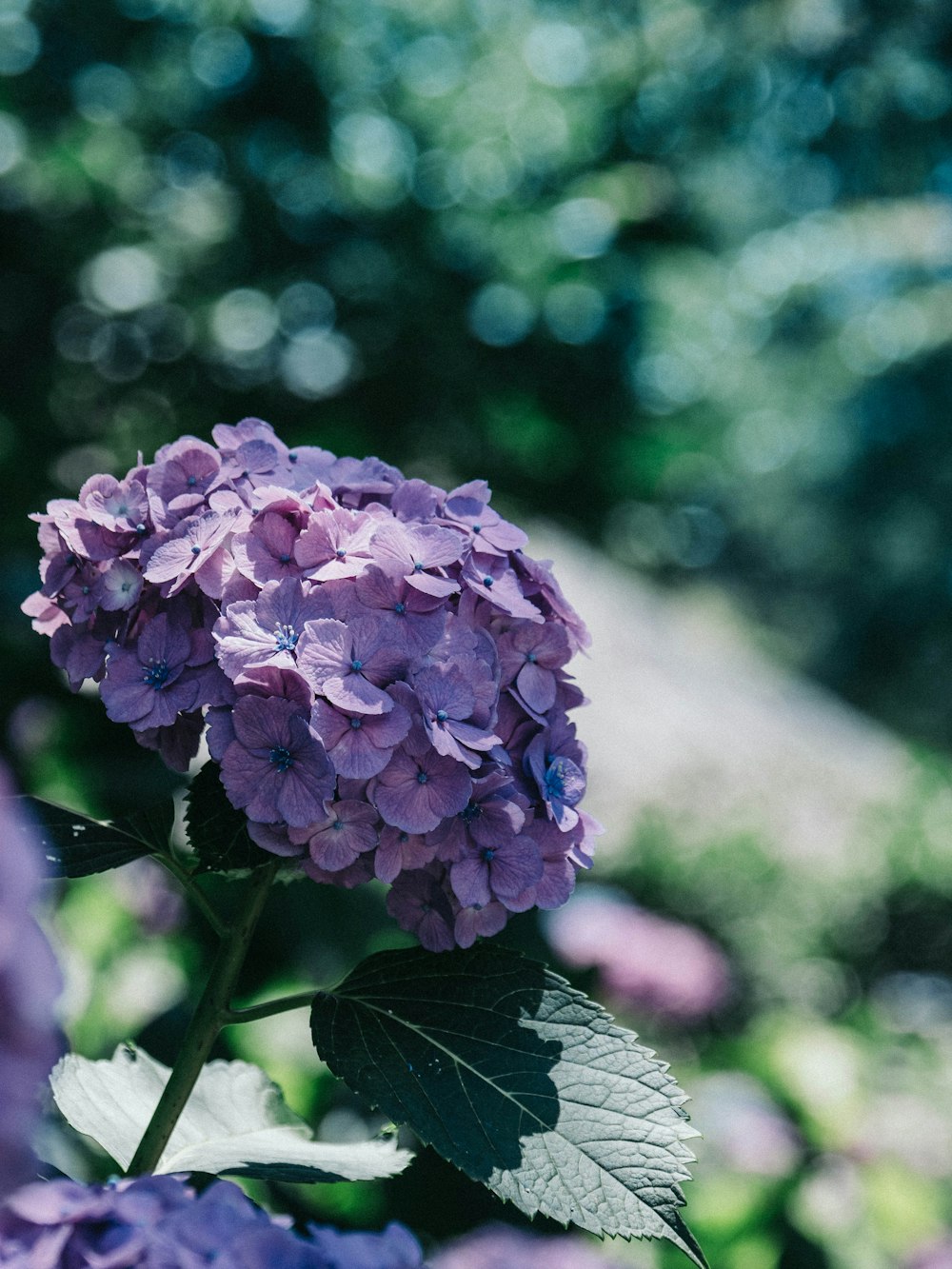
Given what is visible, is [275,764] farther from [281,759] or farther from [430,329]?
[430,329]

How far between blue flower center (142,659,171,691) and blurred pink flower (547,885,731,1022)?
2.64 metres

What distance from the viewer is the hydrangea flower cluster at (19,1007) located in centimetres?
47

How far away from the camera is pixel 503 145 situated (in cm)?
346

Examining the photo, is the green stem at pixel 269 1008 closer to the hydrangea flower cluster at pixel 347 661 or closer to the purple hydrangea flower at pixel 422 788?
the hydrangea flower cluster at pixel 347 661

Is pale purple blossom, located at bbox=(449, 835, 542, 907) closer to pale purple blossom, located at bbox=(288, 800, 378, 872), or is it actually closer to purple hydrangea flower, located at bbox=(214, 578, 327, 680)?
pale purple blossom, located at bbox=(288, 800, 378, 872)

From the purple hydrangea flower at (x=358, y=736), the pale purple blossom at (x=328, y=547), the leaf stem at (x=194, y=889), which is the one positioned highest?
the pale purple blossom at (x=328, y=547)

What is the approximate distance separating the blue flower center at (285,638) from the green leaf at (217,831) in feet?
0.45

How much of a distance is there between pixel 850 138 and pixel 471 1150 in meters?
5.84

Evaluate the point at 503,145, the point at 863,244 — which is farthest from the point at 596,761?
the point at 503,145

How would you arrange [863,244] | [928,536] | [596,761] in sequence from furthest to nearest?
[928,536] → [596,761] → [863,244]

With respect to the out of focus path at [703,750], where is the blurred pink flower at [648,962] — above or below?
above

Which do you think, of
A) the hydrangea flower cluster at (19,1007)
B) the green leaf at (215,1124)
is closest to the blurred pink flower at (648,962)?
the green leaf at (215,1124)

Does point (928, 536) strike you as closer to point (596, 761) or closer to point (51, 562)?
point (596, 761)

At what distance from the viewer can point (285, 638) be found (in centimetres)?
84
